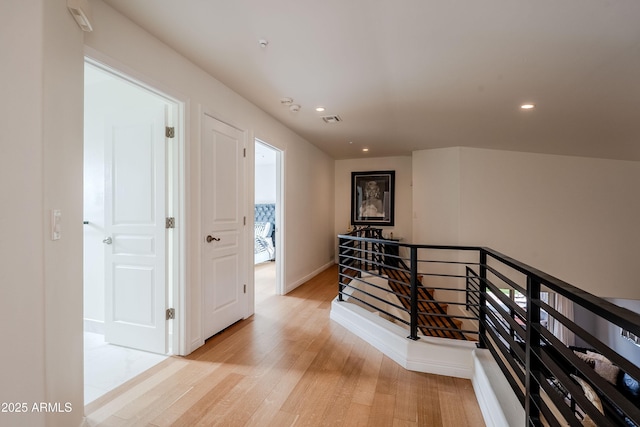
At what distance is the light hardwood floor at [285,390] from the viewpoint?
165 centimetres

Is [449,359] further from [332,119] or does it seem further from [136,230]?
[332,119]

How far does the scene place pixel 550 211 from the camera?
15.5 ft

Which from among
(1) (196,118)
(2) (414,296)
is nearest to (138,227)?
(1) (196,118)

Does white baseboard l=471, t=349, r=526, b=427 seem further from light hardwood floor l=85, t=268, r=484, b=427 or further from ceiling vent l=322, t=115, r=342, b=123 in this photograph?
ceiling vent l=322, t=115, r=342, b=123

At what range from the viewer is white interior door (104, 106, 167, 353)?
7.68 feet

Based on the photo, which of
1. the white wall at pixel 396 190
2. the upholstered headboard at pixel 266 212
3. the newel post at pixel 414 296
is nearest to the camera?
the newel post at pixel 414 296

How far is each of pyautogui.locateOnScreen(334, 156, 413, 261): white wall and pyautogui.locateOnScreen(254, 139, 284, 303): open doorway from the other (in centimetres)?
163

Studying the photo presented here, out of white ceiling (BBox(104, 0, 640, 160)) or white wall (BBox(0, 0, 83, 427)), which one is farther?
white ceiling (BBox(104, 0, 640, 160))

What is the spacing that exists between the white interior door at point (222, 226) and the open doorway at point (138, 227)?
29 cm

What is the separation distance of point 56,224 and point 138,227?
3.73 ft

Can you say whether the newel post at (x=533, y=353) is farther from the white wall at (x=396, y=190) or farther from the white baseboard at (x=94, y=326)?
the white wall at (x=396, y=190)

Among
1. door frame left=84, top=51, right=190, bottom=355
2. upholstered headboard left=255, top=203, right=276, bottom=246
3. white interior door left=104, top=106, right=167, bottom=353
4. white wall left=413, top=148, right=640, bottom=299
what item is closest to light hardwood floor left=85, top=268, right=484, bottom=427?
door frame left=84, top=51, right=190, bottom=355

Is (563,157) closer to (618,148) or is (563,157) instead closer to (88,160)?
(618,148)

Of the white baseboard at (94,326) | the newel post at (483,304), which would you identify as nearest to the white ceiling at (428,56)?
the newel post at (483,304)
